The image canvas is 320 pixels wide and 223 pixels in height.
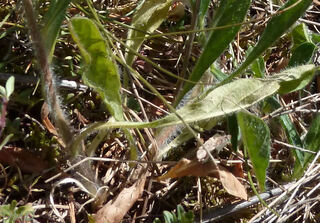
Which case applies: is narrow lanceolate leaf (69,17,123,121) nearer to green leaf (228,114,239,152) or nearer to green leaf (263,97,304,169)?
green leaf (228,114,239,152)

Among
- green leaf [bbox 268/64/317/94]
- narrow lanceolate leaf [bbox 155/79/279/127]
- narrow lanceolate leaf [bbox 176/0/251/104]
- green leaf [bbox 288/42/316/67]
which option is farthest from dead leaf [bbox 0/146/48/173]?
green leaf [bbox 288/42/316/67]

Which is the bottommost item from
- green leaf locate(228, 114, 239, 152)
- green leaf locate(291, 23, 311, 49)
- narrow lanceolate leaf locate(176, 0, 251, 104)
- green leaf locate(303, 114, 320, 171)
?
green leaf locate(303, 114, 320, 171)

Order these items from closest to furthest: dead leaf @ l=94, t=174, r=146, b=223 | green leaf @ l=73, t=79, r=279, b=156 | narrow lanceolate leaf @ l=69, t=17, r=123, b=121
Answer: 1. narrow lanceolate leaf @ l=69, t=17, r=123, b=121
2. green leaf @ l=73, t=79, r=279, b=156
3. dead leaf @ l=94, t=174, r=146, b=223

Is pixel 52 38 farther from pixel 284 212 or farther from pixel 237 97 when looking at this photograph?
pixel 284 212

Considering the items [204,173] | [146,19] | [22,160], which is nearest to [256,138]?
[204,173]

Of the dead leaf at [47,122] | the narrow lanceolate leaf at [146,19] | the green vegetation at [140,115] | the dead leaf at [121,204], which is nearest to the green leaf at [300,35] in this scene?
the green vegetation at [140,115]

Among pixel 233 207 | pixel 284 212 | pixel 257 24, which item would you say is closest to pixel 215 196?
pixel 233 207

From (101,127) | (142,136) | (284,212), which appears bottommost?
(284,212)
